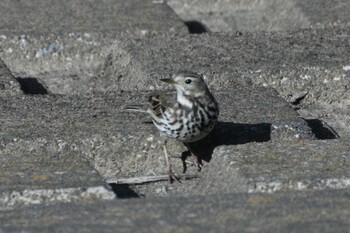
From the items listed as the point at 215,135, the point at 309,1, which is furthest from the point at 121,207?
the point at 309,1

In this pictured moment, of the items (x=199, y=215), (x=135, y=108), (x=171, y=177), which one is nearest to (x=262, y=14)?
(x=135, y=108)

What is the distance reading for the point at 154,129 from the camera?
6289mm

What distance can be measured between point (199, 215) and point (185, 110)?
183 centimetres

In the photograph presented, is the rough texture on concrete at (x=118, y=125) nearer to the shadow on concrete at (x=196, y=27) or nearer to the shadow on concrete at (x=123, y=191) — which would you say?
the shadow on concrete at (x=123, y=191)

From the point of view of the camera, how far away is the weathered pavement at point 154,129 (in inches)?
188

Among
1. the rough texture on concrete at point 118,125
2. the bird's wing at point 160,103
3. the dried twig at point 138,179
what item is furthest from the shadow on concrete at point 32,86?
the dried twig at point 138,179

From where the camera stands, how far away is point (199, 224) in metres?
4.60

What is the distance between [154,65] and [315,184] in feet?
7.05

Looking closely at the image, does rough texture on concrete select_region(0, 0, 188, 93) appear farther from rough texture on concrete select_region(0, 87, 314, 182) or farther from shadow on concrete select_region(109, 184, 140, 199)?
shadow on concrete select_region(109, 184, 140, 199)

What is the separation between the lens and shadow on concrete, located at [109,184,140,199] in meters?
5.80

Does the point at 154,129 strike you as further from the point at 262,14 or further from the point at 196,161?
the point at 262,14

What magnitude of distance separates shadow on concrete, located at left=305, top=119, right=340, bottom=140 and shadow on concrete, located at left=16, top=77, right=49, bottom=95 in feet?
5.63

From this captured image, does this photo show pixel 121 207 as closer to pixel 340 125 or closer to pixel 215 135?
pixel 215 135

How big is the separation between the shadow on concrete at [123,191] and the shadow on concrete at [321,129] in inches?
50.3
